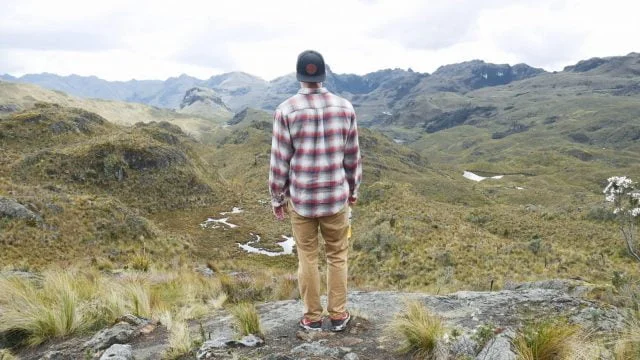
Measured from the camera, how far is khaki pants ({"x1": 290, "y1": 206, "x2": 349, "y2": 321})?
19.8 feet

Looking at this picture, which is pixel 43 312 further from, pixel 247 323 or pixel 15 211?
pixel 15 211

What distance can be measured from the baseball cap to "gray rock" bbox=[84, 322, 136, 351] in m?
4.62

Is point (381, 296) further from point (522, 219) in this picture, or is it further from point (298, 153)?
point (522, 219)

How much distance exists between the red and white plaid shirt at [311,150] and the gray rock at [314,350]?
1.70m

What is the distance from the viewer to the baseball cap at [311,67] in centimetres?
574

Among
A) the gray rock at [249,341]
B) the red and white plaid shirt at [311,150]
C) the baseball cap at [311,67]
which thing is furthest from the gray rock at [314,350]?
the baseball cap at [311,67]

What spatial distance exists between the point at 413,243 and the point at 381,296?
24.3 metres

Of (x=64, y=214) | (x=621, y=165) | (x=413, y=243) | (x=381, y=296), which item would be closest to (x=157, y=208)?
(x=64, y=214)

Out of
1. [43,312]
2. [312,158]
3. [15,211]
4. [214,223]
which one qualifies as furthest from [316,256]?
[214,223]

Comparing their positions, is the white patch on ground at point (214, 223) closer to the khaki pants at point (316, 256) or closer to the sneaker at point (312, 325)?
the sneaker at point (312, 325)

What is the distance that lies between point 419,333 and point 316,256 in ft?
5.84

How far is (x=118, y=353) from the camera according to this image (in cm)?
558

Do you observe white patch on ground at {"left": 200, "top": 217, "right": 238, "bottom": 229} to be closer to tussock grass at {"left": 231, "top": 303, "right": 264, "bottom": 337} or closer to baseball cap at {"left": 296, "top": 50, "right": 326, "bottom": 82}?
tussock grass at {"left": 231, "top": 303, "right": 264, "bottom": 337}

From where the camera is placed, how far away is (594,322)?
19.4 ft
